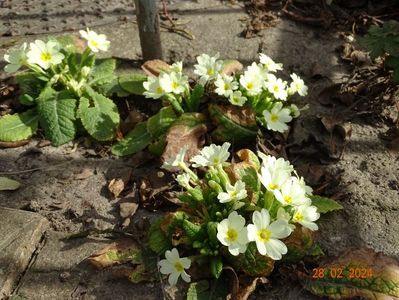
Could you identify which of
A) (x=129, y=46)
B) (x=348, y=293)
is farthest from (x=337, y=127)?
(x=129, y=46)

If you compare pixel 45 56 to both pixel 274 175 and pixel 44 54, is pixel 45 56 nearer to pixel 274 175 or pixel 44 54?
pixel 44 54

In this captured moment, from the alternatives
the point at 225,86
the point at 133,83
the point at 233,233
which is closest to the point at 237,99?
the point at 225,86

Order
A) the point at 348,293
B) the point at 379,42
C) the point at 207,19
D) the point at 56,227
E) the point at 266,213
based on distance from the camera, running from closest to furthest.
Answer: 1. the point at 266,213
2. the point at 348,293
3. the point at 56,227
4. the point at 379,42
5. the point at 207,19

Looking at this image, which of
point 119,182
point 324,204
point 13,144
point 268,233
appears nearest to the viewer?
point 268,233

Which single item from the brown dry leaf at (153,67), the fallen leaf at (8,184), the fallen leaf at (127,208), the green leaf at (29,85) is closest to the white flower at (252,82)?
the brown dry leaf at (153,67)

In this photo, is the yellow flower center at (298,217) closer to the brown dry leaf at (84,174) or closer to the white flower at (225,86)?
the white flower at (225,86)

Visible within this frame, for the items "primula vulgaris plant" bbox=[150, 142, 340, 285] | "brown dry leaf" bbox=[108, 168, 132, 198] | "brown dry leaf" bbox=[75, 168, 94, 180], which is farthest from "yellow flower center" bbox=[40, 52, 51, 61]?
"primula vulgaris plant" bbox=[150, 142, 340, 285]

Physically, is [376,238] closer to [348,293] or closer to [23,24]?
[348,293]

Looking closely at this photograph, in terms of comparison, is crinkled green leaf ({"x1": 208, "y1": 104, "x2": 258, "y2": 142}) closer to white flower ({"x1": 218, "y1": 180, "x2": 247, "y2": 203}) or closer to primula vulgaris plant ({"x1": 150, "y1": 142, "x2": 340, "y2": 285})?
primula vulgaris plant ({"x1": 150, "y1": 142, "x2": 340, "y2": 285})

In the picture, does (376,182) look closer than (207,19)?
Yes
